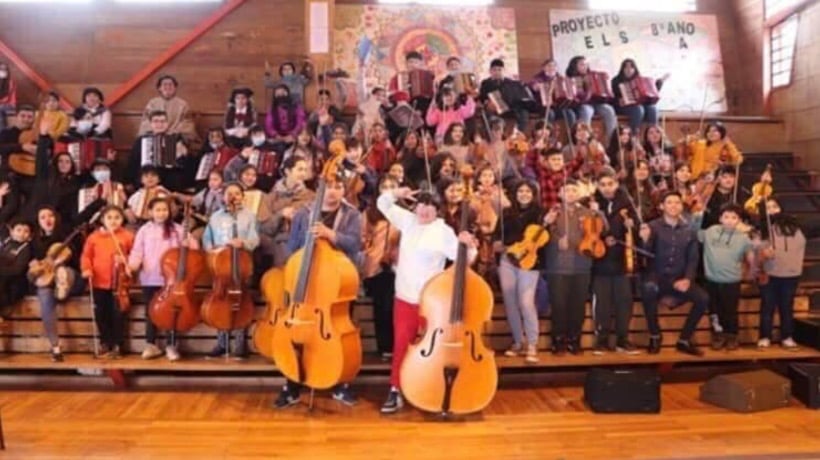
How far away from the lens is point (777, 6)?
768 centimetres

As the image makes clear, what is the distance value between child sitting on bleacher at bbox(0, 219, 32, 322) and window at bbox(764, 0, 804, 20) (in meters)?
7.13

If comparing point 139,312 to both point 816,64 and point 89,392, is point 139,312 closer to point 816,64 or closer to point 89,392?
point 89,392

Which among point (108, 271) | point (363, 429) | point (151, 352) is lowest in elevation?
point (363, 429)

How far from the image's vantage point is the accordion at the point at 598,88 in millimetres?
6867

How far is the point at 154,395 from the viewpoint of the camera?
168 inches

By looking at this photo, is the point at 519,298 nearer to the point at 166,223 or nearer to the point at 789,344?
the point at 789,344

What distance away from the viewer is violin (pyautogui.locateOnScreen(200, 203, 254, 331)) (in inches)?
159

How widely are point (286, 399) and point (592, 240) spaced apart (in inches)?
78.6

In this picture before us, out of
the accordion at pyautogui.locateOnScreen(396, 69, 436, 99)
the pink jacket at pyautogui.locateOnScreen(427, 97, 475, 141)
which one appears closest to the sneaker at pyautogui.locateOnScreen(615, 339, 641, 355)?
the pink jacket at pyautogui.locateOnScreen(427, 97, 475, 141)

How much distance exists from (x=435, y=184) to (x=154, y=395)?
87.1 inches

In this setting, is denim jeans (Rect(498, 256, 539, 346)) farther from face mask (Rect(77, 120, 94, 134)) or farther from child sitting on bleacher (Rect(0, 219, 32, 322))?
face mask (Rect(77, 120, 94, 134))

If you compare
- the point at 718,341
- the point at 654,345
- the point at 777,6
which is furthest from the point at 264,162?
the point at 777,6

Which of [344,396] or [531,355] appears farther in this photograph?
[531,355]

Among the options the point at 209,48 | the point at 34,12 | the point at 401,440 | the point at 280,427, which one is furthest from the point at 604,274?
the point at 34,12
